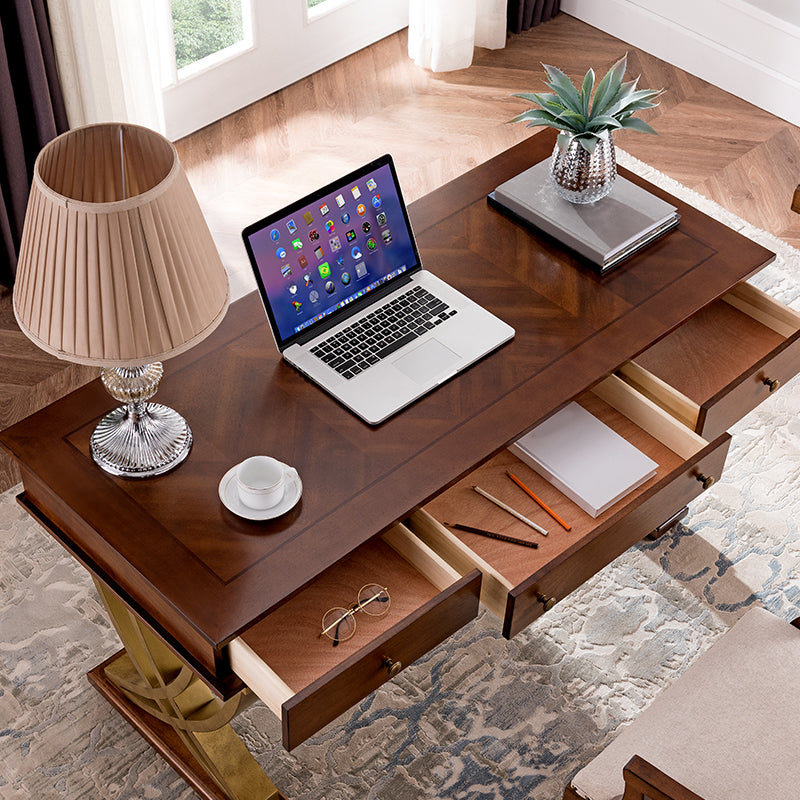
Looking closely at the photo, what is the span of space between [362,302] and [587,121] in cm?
55

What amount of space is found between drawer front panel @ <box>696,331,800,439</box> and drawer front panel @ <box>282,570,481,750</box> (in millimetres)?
600

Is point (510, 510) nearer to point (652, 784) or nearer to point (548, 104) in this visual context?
point (652, 784)

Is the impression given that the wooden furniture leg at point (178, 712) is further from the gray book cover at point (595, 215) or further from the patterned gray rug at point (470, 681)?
the gray book cover at point (595, 215)

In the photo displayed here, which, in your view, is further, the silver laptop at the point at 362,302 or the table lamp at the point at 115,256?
the silver laptop at the point at 362,302

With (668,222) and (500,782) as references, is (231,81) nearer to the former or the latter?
(668,222)

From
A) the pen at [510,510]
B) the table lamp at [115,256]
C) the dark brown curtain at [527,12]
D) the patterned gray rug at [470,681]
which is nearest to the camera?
the table lamp at [115,256]

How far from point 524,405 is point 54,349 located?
797 millimetres

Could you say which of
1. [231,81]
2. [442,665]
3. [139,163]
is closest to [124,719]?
[442,665]

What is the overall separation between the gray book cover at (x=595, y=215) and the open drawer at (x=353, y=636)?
2.32 feet

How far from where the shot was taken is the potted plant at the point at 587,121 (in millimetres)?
2188

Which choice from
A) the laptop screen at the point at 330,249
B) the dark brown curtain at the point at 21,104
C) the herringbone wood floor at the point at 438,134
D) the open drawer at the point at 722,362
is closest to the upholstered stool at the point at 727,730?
the open drawer at the point at 722,362

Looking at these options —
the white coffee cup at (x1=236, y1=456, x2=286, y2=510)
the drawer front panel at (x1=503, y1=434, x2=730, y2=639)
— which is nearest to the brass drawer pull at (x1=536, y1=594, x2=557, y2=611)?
the drawer front panel at (x1=503, y1=434, x2=730, y2=639)

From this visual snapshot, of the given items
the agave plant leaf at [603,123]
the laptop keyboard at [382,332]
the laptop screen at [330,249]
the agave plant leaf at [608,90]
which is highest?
the agave plant leaf at [608,90]

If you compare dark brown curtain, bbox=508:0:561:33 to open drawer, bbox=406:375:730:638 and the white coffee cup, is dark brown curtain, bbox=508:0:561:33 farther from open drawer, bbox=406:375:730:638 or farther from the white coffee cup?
the white coffee cup
